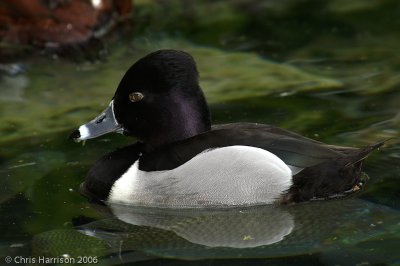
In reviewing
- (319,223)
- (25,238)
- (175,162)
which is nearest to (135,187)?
(175,162)

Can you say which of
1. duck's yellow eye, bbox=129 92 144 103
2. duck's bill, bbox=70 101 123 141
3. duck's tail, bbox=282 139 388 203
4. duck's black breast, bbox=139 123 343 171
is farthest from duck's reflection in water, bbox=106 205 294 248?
duck's yellow eye, bbox=129 92 144 103

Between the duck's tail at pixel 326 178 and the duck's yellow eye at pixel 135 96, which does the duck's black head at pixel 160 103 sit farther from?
the duck's tail at pixel 326 178

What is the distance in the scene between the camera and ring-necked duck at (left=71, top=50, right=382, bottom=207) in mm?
6172

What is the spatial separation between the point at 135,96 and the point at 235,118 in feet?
5.57

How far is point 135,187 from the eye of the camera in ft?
21.0

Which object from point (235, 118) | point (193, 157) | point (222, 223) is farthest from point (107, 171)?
point (235, 118)

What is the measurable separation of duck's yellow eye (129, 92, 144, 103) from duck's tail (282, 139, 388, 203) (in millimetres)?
1196

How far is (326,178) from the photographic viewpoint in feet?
20.5

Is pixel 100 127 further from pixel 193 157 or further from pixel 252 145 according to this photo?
pixel 252 145

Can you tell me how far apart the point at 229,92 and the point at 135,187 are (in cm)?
273

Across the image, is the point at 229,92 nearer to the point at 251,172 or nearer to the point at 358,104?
the point at 358,104

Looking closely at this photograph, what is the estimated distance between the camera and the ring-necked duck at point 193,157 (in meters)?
6.17

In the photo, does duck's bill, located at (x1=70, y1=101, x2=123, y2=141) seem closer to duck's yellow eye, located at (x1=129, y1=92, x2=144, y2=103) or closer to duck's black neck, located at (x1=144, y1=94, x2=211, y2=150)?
duck's yellow eye, located at (x1=129, y1=92, x2=144, y2=103)

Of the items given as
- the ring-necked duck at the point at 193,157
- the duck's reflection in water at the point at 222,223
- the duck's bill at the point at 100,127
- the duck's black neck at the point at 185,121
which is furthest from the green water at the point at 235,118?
the duck's black neck at the point at 185,121
